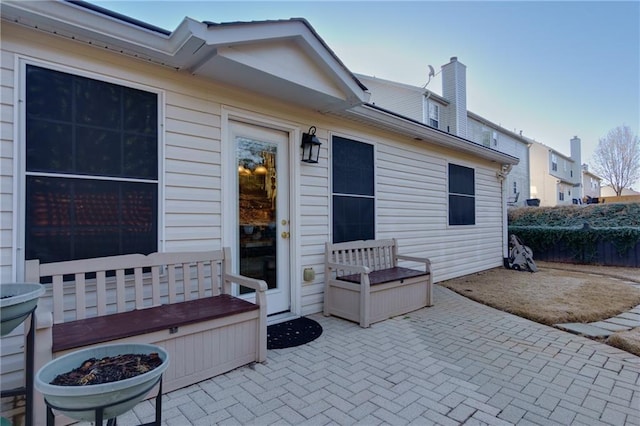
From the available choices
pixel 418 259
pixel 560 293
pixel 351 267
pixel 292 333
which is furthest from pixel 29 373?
pixel 560 293

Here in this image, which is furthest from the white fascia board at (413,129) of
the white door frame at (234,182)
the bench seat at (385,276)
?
the bench seat at (385,276)

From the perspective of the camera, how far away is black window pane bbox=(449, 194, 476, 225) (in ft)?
22.0

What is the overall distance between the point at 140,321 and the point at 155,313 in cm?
18

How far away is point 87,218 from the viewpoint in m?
2.49

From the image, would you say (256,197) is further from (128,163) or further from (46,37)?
(46,37)

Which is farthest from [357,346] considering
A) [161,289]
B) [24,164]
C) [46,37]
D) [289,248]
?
[46,37]

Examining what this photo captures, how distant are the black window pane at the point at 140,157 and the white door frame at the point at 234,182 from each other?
0.67 meters

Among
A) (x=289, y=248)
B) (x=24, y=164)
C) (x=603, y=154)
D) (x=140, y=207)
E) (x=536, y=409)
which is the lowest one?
(x=536, y=409)

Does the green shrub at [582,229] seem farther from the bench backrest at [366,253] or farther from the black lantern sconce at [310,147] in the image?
the black lantern sconce at [310,147]

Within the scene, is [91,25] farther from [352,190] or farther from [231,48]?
[352,190]

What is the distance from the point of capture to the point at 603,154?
23141 millimetres

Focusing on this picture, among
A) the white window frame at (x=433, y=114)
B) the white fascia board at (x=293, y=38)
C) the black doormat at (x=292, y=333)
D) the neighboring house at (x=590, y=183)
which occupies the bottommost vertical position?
the black doormat at (x=292, y=333)

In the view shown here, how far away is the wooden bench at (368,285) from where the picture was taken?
12.3 ft

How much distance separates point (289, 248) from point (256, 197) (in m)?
0.79
